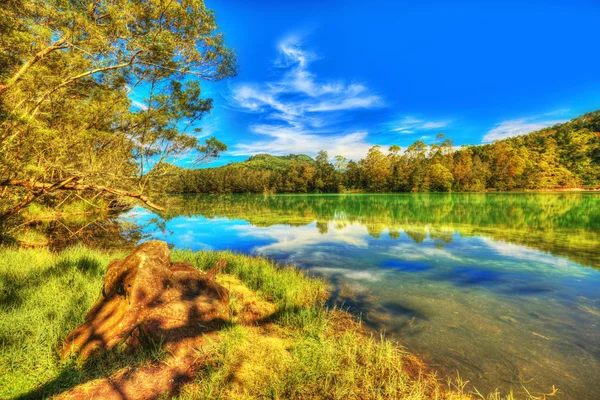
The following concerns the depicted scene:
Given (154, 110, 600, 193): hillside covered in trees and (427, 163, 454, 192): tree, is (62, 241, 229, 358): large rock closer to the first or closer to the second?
(154, 110, 600, 193): hillside covered in trees

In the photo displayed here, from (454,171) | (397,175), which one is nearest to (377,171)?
(397,175)

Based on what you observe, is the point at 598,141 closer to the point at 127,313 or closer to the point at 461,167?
the point at 461,167

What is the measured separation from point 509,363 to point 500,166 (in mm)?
80182

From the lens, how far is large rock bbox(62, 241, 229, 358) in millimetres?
2744

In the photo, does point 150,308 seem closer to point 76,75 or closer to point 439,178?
point 76,75

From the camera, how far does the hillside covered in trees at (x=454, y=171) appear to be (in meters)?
65.2

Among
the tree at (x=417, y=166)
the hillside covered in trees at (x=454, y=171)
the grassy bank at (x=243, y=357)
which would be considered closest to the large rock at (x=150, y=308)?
the grassy bank at (x=243, y=357)

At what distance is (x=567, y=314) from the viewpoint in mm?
4355

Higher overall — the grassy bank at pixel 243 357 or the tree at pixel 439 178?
the tree at pixel 439 178

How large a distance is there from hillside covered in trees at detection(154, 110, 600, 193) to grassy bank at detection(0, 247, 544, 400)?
2192 inches

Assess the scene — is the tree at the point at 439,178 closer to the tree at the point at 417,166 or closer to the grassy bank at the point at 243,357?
the tree at the point at 417,166

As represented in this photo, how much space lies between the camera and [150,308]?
2.97 meters

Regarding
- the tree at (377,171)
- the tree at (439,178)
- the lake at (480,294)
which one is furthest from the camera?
the tree at (377,171)

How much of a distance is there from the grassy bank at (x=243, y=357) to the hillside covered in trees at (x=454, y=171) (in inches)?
2192
